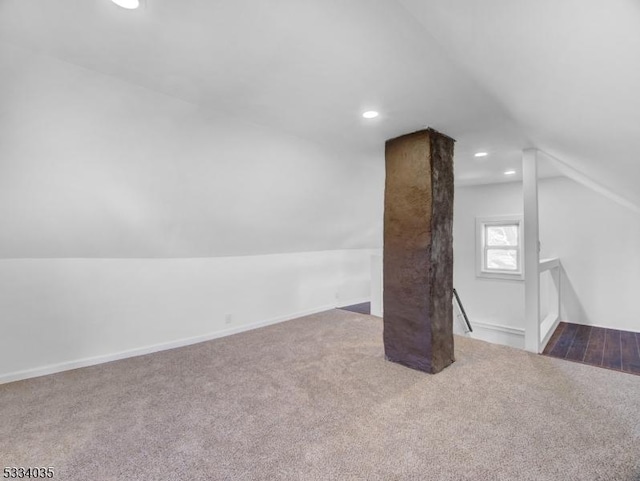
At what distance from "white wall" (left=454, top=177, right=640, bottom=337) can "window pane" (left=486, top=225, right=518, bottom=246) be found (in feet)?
0.91

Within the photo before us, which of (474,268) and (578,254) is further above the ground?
(578,254)

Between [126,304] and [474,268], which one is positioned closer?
[126,304]

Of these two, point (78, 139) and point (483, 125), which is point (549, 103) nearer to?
point (483, 125)

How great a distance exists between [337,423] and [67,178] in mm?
2656

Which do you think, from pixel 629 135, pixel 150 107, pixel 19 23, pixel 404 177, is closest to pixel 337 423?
pixel 404 177

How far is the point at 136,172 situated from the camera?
8.54 feet

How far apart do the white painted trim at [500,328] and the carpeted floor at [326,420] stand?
220 centimetres

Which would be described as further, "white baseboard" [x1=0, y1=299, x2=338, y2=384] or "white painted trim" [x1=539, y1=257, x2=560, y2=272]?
"white painted trim" [x1=539, y1=257, x2=560, y2=272]

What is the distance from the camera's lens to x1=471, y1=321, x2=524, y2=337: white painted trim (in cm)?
511

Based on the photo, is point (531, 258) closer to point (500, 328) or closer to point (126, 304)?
point (500, 328)

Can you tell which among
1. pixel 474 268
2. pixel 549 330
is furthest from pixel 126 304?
pixel 474 268

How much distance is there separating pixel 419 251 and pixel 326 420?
160 centimetres

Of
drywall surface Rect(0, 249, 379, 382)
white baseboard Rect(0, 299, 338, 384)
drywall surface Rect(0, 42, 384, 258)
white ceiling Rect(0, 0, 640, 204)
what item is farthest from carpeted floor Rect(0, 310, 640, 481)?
white ceiling Rect(0, 0, 640, 204)

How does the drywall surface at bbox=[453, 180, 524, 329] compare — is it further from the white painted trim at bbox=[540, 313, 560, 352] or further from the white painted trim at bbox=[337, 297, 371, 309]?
the white painted trim at bbox=[337, 297, 371, 309]
